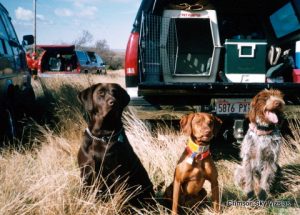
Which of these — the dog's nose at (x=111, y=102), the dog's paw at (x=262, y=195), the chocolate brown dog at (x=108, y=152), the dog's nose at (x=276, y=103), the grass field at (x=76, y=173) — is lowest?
the dog's paw at (x=262, y=195)

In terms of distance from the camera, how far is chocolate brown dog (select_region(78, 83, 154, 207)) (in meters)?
3.23

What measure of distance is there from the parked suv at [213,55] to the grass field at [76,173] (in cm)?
54

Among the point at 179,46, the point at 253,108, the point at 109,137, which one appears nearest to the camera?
the point at 109,137

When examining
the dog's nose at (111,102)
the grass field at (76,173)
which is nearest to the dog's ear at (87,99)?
the dog's nose at (111,102)

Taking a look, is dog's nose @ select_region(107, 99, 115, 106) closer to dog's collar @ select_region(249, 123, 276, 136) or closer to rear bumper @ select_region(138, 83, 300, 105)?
rear bumper @ select_region(138, 83, 300, 105)

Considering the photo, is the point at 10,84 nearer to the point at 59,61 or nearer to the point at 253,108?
the point at 253,108

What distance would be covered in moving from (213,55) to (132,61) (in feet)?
5.17

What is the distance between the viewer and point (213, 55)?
5.64 m

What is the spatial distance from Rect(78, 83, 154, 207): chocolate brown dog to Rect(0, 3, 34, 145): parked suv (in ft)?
5.52

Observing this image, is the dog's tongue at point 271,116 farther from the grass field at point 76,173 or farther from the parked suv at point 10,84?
the parked suv at point 10,84

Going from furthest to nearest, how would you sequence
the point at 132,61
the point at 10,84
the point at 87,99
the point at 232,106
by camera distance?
the point at 10,84 → the point at 132,61 → the point at 232,106 → the point at 87,99

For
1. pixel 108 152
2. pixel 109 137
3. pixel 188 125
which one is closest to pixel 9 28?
pixel 109 137

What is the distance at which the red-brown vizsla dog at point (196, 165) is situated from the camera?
3.19 meters

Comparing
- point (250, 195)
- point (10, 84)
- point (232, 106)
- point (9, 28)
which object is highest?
point (9, 28)
